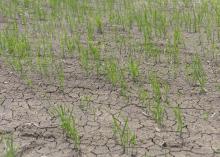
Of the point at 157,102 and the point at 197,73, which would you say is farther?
the point at 197,73

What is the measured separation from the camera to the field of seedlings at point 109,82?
3199 mm

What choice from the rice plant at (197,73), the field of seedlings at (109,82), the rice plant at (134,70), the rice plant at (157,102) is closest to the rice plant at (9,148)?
the field of seedlings at (109,82)

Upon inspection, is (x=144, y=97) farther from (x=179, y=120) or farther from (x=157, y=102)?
(x=179, y=120)

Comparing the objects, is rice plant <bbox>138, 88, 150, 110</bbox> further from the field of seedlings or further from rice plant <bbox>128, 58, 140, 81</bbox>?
rice plant <bbox>128, 58, 140, 81</bbox>

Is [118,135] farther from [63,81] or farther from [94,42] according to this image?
[94,42]

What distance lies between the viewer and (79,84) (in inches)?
164

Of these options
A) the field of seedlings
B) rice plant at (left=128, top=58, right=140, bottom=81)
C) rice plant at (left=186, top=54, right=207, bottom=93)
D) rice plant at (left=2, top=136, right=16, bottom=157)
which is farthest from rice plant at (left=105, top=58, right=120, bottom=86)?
rice plant at (left=2, top=136, right=16, bottom=157)

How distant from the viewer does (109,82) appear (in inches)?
164

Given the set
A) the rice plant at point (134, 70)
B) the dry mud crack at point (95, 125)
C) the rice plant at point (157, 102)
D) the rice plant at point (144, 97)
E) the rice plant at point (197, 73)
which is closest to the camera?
the dry mud crack at point (95, 125)

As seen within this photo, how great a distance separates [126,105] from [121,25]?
229 cm

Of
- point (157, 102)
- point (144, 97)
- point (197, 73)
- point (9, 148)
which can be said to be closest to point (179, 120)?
point (157, 102)

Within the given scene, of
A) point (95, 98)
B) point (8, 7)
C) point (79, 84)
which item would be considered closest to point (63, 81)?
point (79, 84)

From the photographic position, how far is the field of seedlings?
3.20 m

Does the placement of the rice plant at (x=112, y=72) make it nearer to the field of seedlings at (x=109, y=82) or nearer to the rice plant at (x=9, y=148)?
the field of seedlings at (x=109, y=82)
